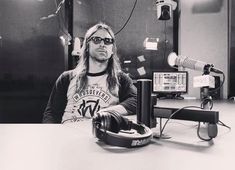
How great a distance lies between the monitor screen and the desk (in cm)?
167

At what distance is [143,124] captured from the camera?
0.93m

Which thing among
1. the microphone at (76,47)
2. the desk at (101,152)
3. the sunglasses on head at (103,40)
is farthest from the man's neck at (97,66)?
the desk at (101,152)

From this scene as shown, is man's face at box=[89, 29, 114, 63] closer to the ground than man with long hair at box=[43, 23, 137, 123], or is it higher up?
higher up

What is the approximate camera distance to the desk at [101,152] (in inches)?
24.8

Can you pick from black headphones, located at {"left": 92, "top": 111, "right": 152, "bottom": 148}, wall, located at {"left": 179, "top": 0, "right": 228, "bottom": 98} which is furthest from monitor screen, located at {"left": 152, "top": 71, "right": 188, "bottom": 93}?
black headphones, located at {"left": 92, "top": 111, "right": 152, "bottom": 148}

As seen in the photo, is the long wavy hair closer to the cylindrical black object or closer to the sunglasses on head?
the sunglasses on head

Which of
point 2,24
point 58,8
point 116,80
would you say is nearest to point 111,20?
point 58,8

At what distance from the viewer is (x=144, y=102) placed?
933 millimetres

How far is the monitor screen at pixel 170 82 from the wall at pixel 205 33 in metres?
0.25

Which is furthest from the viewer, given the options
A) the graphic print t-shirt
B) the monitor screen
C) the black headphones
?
the monitor screen

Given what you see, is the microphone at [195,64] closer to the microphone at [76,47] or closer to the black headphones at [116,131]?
the black headphones at [116,131]

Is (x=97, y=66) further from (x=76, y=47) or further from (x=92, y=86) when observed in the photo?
(x=76, y=47)

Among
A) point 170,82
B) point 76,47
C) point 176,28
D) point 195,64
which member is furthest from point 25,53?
point 195,64

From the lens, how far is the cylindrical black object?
36.6 inches
